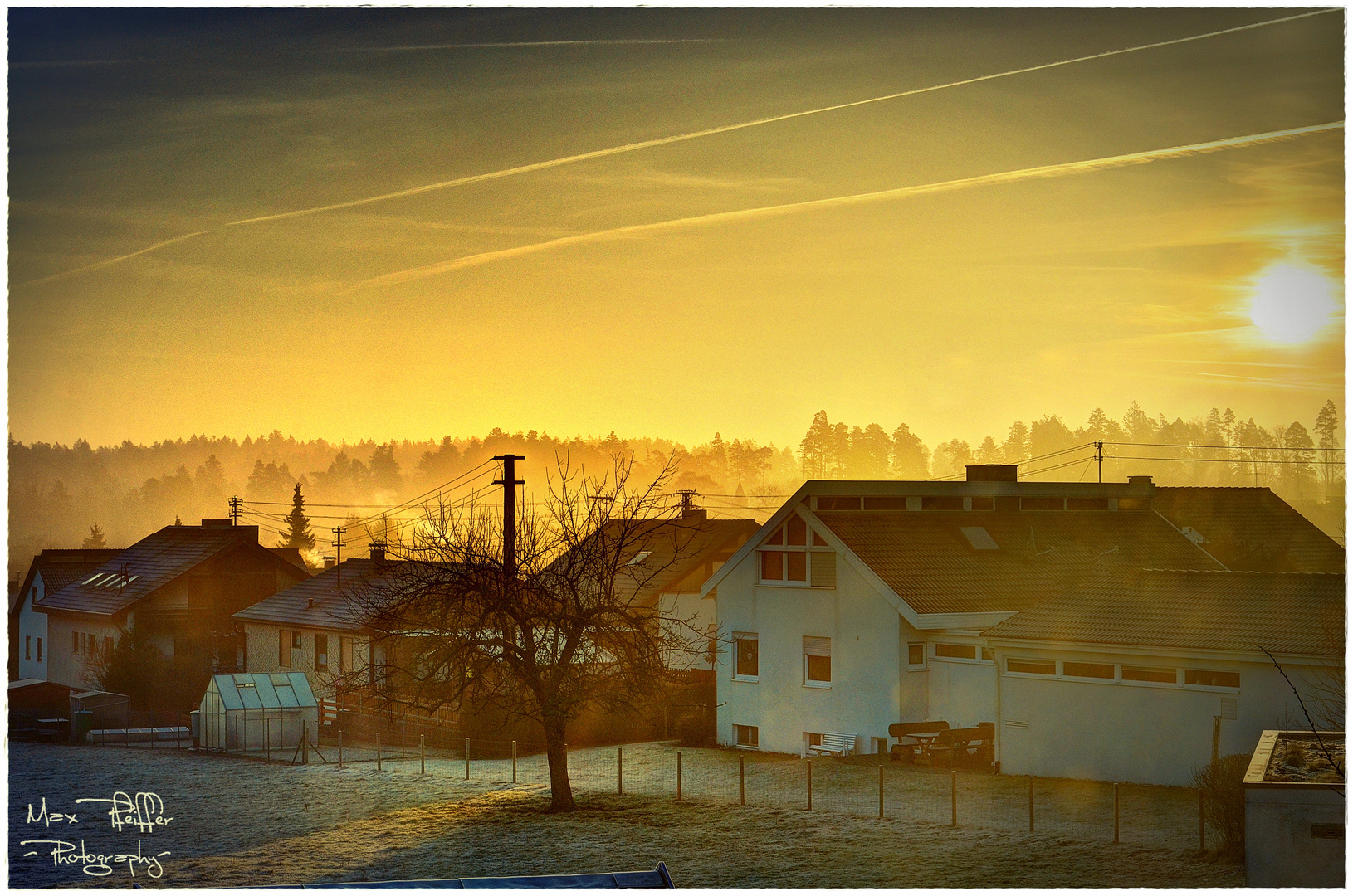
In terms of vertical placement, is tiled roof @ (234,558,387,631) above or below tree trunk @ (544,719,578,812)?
above

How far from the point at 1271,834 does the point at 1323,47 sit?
862cm

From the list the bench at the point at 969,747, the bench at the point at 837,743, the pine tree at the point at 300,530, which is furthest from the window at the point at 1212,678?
the pine tree at the point at 300,530

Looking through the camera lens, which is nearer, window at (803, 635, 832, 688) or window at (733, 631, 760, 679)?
window at (803, 635, 832, 688)

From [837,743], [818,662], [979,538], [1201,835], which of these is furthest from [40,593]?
[1201,835]

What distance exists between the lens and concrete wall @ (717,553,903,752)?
1923 cm

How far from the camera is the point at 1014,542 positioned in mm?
21797

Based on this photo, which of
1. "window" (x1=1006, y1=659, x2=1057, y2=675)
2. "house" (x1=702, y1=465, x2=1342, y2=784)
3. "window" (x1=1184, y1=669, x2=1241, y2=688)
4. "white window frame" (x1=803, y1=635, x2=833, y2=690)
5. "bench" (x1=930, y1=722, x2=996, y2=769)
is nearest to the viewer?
"window" (x1=1184, y1=669, x2=1241, y2=688)

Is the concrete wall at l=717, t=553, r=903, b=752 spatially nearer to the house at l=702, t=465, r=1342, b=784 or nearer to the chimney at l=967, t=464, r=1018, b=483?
the house at l=702, t=465, r=1342, b=784

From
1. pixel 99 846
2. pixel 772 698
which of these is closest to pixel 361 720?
pixel 772 698

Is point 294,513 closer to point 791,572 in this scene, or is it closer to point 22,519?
point 791,572

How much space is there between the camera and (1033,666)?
1714 centimetres

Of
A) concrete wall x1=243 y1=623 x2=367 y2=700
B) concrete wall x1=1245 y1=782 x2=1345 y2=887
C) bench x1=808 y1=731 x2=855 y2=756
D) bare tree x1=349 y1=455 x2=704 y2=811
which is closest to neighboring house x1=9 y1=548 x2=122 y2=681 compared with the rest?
concrete wall x1=243 y1=623 x2=367 y2=700

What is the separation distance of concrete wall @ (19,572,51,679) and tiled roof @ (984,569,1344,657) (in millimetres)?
25815

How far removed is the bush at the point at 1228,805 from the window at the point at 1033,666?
3540 mm
